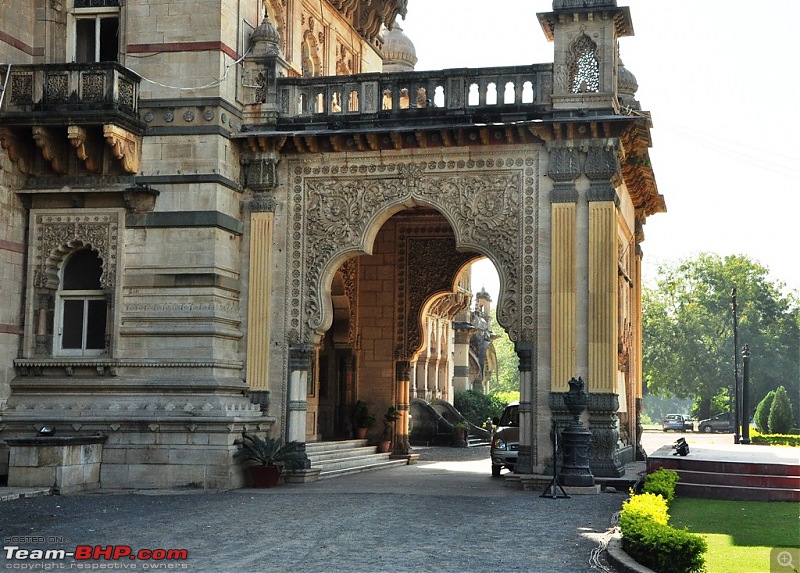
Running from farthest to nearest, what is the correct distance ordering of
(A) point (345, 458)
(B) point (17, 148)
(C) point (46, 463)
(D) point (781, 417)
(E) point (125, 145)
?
(D) point (781, 417)
(A) point (345, 458)
(B) point (17, 148)
(E) point (125, 145)
(C) point (46, 463)

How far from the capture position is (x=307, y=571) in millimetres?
10297

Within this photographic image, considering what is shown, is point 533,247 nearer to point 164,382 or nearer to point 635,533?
point 164,382

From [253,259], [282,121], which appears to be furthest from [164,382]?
[282,121]

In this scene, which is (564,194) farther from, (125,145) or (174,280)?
(125,145)

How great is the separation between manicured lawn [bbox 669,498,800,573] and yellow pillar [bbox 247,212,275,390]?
7.76 metres

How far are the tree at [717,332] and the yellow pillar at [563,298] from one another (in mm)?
47988

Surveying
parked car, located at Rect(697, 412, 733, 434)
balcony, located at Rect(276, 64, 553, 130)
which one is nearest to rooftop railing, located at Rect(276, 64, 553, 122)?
balcony, located at Rect(276, 64, 553, 130)

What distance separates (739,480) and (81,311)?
11.9 m

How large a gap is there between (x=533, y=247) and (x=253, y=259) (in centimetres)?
519

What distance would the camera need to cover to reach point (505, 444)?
2170 centimetres

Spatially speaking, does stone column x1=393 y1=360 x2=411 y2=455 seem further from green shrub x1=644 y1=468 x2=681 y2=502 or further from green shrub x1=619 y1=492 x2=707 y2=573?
green shrub x1=619 y1=492 x2=707 y2=573

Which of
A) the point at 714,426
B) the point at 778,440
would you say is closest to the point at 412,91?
the point at 778,440

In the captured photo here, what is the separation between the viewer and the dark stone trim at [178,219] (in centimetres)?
1927

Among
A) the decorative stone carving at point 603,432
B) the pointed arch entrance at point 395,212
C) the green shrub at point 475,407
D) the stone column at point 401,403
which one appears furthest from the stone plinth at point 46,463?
the green shrub at point 475,407
